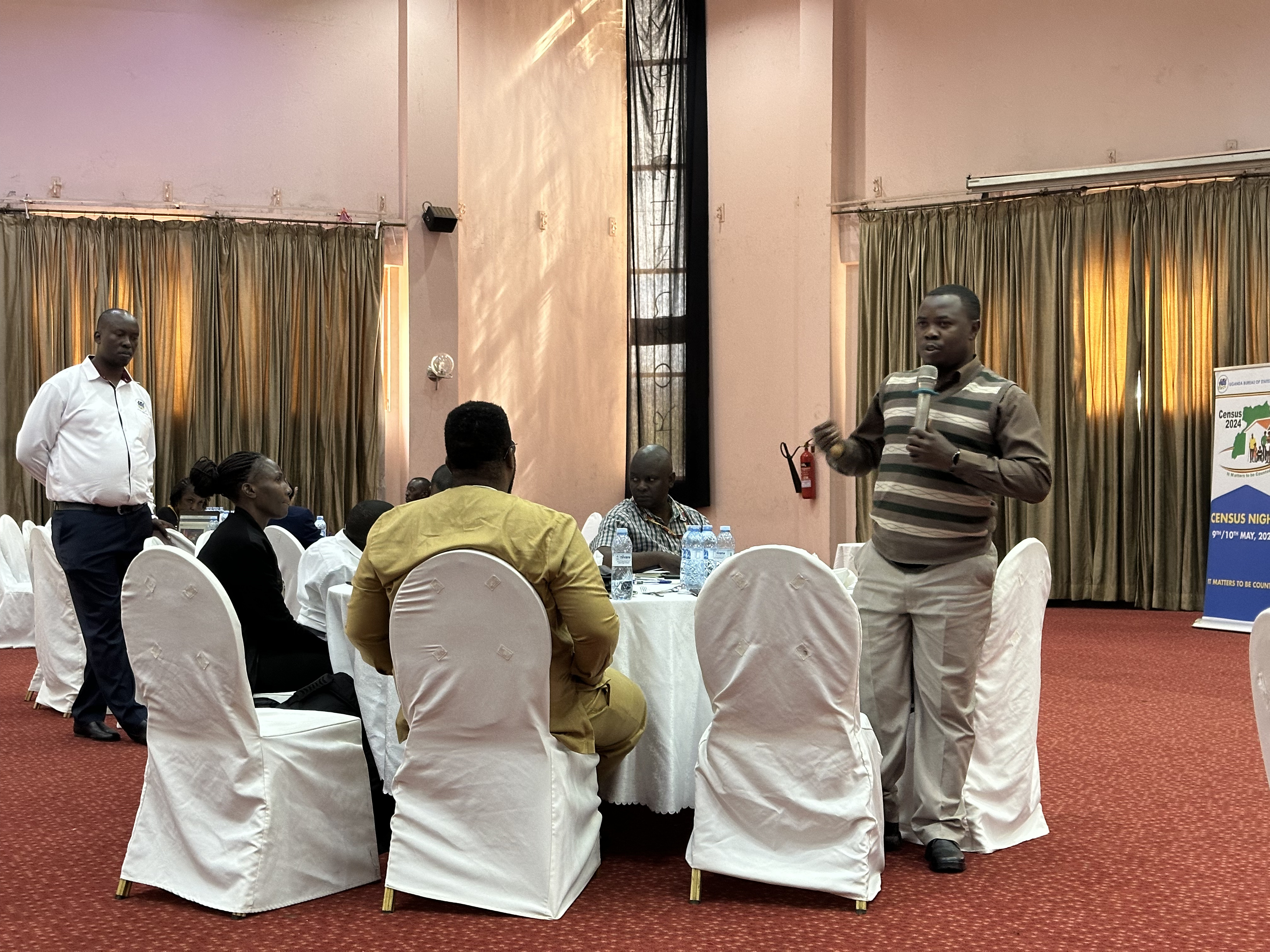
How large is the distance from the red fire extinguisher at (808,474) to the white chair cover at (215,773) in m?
8.25

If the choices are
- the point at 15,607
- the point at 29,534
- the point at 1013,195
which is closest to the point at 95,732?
the point at 29,534

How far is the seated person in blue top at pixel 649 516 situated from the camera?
498 centimetres

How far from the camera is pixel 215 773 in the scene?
10.2 feet

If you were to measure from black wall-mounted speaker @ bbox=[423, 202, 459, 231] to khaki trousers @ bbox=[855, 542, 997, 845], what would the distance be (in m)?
7.70

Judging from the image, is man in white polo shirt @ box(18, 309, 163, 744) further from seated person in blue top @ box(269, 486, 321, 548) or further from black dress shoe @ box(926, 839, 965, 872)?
black dress shoe @ box(926, 839, 965, 872)

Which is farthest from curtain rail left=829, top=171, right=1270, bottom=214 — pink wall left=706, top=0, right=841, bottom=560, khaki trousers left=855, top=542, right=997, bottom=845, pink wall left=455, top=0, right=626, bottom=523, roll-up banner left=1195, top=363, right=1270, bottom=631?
khaki trousers left=855, top=542, right=997, bottom=845

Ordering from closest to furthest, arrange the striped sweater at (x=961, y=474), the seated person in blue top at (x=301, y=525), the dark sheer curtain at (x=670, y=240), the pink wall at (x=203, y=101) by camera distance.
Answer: the striped sweater at (x=961, y=474), the seated person in blue top at (x=301, y=525), the pink wall at (x=203, y=101), the dark sheer curtain at (x=670, y=240)

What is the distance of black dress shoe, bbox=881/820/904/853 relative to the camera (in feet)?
11.7

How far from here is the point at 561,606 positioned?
2.96 metres

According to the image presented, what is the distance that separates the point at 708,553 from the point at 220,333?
7776 millimetres

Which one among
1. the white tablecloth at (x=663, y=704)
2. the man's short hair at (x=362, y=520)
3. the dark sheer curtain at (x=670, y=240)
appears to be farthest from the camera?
the dark sheer curtain at (x=670, y=240)

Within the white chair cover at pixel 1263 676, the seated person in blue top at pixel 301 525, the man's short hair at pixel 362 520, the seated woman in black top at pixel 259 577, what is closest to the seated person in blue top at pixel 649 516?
the man's short hair at pixel 362 520

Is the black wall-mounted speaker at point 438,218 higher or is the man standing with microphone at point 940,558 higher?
the black wall-mounted speaker at point 438,218

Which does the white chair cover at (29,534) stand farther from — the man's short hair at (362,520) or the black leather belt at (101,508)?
the man's short hair at (362,520)
